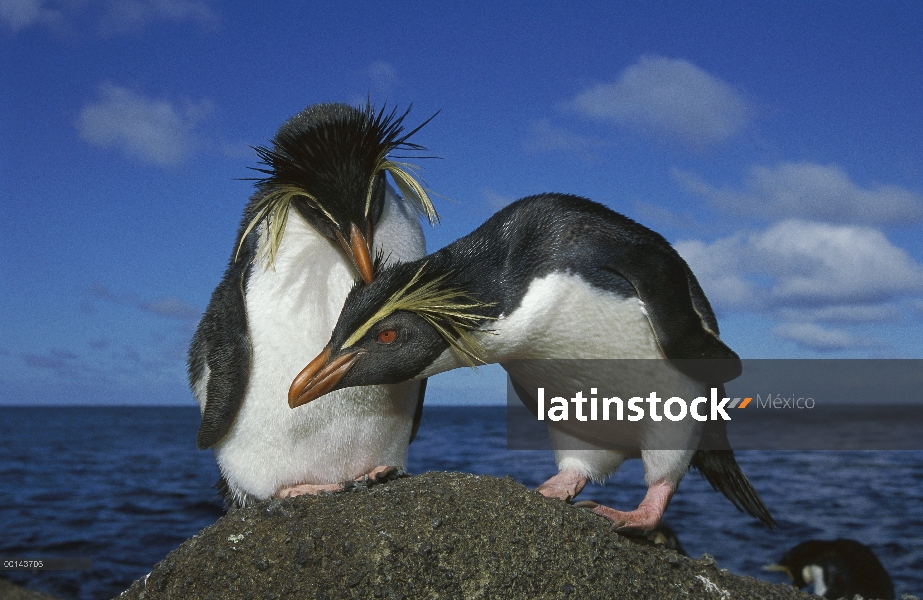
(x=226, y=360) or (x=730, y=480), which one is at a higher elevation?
(x=226, y=360)

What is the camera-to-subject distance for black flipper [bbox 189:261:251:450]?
271 cm

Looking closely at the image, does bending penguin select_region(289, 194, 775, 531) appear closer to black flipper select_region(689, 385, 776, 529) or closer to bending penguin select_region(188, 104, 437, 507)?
black flipper select_region(689, 385, 776, 529)

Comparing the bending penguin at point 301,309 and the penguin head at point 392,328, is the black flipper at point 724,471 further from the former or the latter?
the bending penguin at point 301,309

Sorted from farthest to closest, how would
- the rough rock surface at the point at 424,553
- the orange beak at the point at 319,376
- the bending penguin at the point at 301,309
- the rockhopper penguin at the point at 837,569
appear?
the rockhopper penguin at the point at 837,569
the bending penguin at the point at 301,309
the orange beak at the point at 319,376
the rough rock surface at the point at 424,553

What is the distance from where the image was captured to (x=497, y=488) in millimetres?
2482

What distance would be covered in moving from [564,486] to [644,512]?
381mm

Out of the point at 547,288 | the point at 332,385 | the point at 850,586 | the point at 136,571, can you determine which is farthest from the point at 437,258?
the point at 136,571

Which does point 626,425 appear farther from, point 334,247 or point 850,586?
point 850,586

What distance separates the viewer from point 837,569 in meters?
4.88

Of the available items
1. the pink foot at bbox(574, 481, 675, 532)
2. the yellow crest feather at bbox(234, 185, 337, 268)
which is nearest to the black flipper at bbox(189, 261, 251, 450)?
the yellow crest feather at bbox(234, 185, 337, 268)

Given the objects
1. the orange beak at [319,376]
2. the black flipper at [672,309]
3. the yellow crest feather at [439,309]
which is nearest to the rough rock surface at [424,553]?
the orange beak at [319,376]

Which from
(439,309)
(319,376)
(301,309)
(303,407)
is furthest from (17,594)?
(439,309)

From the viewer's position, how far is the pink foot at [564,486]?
281cm

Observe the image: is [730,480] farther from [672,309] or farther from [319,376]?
[319,376]
